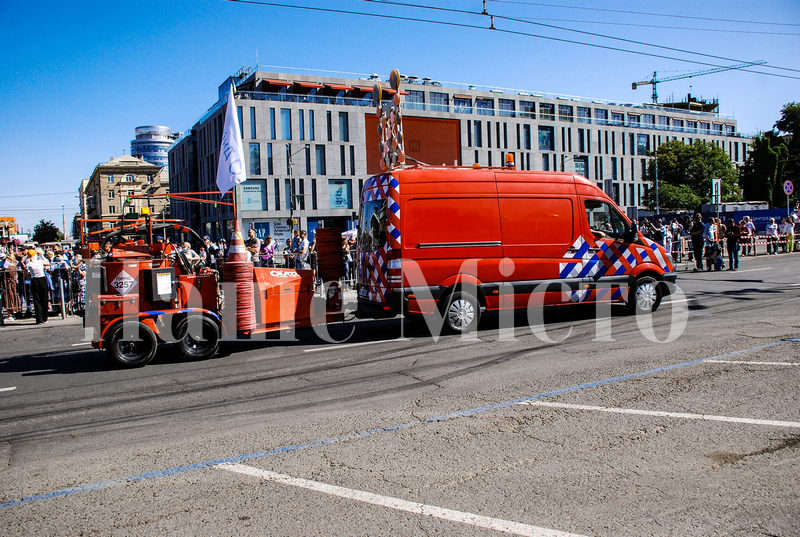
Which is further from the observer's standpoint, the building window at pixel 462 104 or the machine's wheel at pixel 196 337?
the building window at pixel 462 104

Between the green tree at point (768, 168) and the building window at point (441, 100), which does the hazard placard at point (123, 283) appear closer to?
the building window at point (441, 100)

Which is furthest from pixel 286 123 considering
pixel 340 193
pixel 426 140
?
pixel 426 140

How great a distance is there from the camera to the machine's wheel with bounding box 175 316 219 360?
26.6 feet

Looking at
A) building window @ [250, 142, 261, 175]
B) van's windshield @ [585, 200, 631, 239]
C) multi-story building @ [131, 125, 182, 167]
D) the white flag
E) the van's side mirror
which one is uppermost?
multi-story building @ [131, 125, 182, 167]

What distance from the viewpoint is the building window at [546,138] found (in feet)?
227

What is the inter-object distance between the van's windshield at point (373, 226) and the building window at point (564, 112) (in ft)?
219

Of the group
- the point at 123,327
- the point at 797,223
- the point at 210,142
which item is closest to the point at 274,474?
the point at 123,327

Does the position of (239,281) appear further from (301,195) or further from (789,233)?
(301,195)

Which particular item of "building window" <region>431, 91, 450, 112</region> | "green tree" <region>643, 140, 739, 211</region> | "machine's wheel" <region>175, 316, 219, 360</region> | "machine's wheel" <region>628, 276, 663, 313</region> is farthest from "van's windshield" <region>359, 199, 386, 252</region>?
"green tree" <region>643, 140, 739, 211</region>

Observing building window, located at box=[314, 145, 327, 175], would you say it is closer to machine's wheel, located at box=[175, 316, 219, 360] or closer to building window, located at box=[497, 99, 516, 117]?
building window, located at box=[497, 99, 516, 117]

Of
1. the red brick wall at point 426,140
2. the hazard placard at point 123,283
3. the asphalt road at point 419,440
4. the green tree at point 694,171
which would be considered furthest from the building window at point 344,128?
the hazard placard at point 123,283

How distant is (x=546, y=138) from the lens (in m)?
69.7

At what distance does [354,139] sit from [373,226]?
51.3m

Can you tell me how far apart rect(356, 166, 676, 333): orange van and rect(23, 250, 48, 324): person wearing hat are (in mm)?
8525
